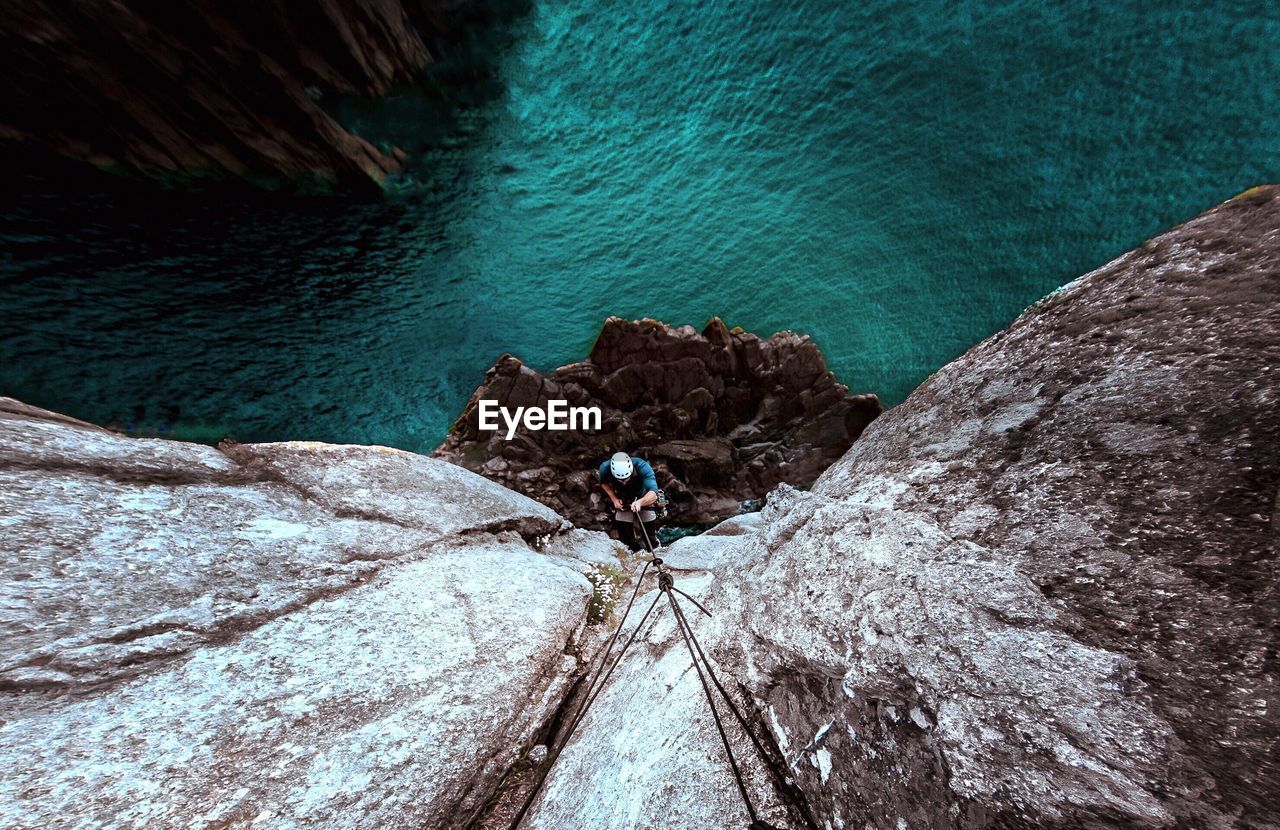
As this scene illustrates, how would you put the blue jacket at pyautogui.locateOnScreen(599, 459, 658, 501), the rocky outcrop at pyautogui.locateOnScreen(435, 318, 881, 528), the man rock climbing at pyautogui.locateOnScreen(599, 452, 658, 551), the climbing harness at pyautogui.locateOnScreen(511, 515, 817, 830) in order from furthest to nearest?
the rocky outcrop at pyautogui.locateOnScreen(435, 318, 881, 528)
the blue jacket at pyautogui.locateOnScreen(599, 459, 658, 501)
the man rock climbing at pyautogui.locateOnScreen(599, 452, 658, 551)
the climbing harness at pyautogui.locateOnScreen(511, 515, 817, 830)

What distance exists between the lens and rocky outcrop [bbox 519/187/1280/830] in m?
2.02

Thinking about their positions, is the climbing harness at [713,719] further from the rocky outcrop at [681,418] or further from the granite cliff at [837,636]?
the rocky outcrop at [681,418]

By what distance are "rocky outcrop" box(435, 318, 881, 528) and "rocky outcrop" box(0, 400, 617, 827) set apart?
19503 mm

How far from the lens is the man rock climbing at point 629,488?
8.16 metres

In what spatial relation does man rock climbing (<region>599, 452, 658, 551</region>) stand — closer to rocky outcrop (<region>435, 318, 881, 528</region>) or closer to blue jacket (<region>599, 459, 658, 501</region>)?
blue jacket (<region>599, 459, 658, 501</region>)

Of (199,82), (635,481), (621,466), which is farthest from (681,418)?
(199,82)

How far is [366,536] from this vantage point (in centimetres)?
497

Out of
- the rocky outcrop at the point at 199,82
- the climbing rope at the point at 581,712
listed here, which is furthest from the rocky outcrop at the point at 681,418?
the climbing rope at the point at 581,712

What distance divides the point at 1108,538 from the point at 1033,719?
43.9 inches

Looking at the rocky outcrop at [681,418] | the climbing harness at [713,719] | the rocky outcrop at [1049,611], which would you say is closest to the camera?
the rocky outcrop at [1049,611]

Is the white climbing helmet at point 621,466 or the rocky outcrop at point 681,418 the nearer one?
the white climbing helmet at point 621,466

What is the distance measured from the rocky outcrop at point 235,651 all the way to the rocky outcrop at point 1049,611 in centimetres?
103

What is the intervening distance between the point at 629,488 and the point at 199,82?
29.2 m

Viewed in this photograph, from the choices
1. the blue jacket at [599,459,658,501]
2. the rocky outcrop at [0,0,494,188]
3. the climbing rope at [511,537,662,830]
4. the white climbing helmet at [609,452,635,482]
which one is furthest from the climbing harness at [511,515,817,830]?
the rocky outcrop at [0,0,494,188]
